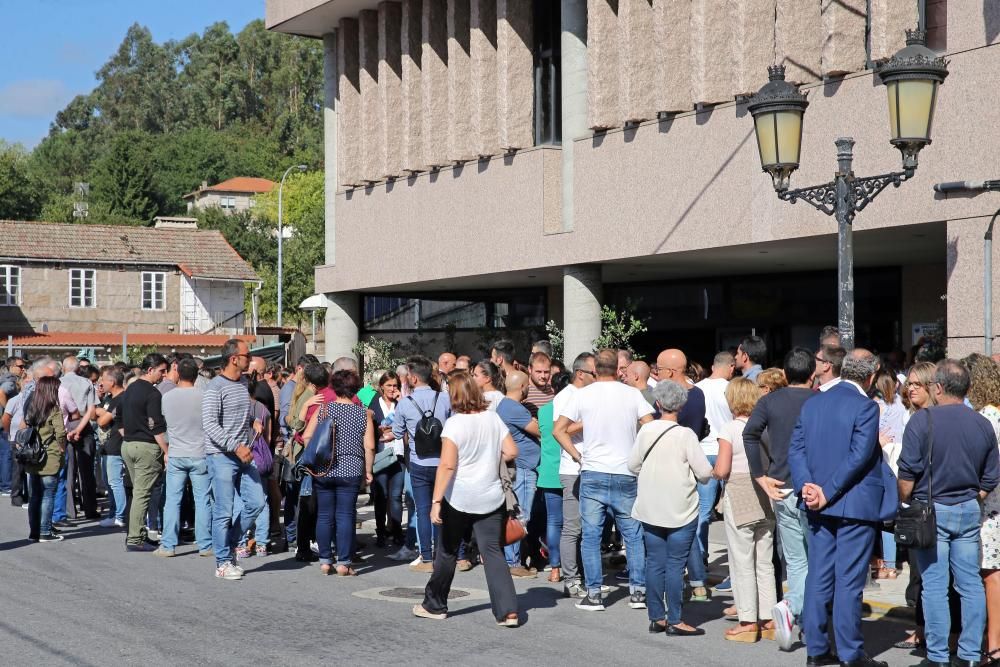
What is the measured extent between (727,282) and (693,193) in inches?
195

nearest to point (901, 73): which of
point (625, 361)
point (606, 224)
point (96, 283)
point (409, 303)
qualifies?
point (625, 361)

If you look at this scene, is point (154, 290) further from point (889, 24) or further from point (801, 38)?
point (889, 24)

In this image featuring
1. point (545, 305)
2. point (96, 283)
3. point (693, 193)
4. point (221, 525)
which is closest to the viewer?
point (221, 525)

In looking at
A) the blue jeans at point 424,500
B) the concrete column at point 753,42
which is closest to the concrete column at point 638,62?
the concrete column at point 753,42

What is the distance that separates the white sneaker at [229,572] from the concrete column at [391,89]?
13829 millimetres

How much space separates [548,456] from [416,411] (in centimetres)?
140

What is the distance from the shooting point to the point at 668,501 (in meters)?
8.70

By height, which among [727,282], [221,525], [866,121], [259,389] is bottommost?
[221,525]

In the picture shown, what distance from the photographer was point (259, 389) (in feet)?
43.3

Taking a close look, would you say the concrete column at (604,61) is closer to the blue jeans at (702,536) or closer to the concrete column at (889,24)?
the concrete column at (889,24)

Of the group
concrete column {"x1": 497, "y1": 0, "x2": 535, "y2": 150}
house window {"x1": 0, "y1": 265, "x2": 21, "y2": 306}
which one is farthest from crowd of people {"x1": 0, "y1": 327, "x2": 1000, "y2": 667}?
house window {"x1": 0, "y1": 265, "x2": 21, "y2": 306}

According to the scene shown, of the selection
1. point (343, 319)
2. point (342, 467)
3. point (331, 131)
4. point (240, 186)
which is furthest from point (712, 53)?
point (240, 186)

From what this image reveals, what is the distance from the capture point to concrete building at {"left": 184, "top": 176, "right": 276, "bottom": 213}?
363 feet

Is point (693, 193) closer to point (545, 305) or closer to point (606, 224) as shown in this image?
point (606, 224)
